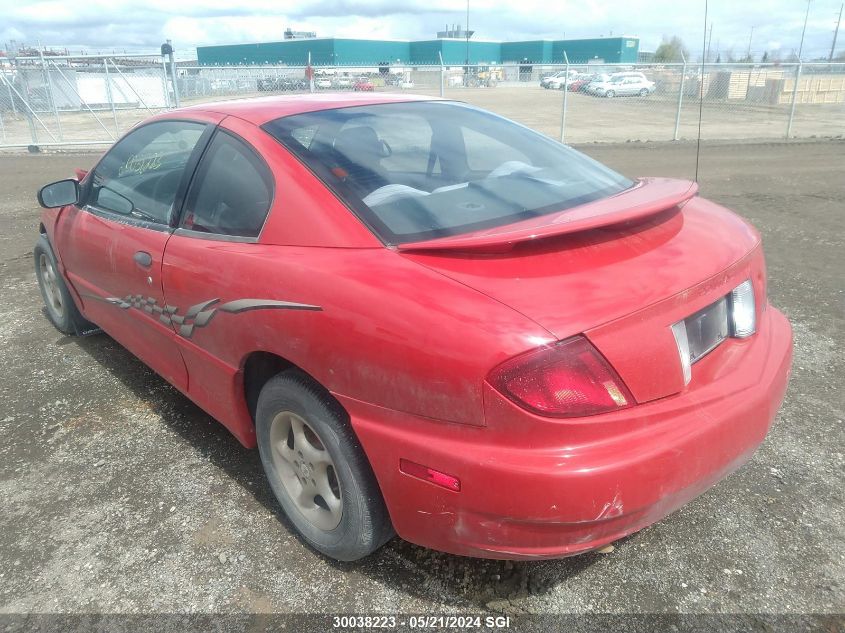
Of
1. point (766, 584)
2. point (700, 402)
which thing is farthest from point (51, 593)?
point (766, 584)

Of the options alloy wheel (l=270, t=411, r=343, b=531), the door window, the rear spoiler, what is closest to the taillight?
the rear spoiler

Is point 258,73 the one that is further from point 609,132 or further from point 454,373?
point 454,373

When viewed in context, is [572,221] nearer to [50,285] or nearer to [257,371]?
[257,371]

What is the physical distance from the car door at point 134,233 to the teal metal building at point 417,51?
60085 mm

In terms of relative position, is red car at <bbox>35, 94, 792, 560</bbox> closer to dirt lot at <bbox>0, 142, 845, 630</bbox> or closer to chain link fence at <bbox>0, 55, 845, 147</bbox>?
dirt lot at <bbox>0, 142, 845, 630</bbox>

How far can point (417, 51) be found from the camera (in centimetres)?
8062

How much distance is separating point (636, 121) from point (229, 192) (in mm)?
20212

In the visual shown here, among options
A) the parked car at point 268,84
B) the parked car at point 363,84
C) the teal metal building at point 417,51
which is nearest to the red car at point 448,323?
the parked car at point 268,84

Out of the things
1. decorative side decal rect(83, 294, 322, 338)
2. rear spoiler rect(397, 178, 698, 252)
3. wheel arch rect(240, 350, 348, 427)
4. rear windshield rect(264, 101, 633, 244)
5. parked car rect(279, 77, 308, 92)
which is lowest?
wheel arch rect(240, 350, 348, 427)

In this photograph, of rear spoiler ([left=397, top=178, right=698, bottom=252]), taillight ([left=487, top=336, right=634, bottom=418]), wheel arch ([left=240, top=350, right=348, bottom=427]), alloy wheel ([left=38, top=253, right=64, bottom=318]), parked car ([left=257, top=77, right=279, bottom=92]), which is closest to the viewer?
taillight ([left=487, top=336, right=634, bottom=418])

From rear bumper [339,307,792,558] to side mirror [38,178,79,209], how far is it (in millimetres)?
2399

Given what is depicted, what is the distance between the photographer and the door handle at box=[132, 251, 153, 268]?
2783mm

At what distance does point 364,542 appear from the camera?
2123mm

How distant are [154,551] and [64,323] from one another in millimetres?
2537
